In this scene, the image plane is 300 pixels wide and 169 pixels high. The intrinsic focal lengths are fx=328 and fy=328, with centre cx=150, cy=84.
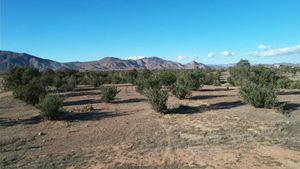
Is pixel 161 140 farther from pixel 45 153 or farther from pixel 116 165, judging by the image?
pixel 45 153

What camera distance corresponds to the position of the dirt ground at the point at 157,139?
35.2ft

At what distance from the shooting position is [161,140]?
44.5 ft

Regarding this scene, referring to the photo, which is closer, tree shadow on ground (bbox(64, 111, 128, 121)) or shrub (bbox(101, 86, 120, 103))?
tree shadow on ground (bbox(64, 111, 128, 121))

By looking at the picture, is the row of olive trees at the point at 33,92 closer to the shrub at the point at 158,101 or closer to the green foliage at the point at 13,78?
the green foliage at the point at 13,78

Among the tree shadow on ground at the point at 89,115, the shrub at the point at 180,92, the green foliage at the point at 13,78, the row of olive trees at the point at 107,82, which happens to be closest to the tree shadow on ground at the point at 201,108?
the row of olive trees at the point at 107,82

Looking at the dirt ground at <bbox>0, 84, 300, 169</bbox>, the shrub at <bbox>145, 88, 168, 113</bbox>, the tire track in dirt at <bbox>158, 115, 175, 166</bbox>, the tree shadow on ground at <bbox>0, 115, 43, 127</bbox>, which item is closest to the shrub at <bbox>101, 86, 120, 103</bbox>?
the dirt ground at <bbox>0, 84, 300, 169</bbox>

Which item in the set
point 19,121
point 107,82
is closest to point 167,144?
point 19,121

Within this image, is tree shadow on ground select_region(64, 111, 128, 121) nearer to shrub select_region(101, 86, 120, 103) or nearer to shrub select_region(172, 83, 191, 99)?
shrub select_region(101, 86, 120, 103)

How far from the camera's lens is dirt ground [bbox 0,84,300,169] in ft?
35.2

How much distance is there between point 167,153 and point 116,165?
2.02 metres

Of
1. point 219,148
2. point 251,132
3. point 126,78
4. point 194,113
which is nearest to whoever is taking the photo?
point 219,148

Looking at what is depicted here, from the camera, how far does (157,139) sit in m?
13.8

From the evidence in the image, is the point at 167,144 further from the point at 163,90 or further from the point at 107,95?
the point at 163,90

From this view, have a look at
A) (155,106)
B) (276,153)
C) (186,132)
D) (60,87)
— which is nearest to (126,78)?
(60,87)
